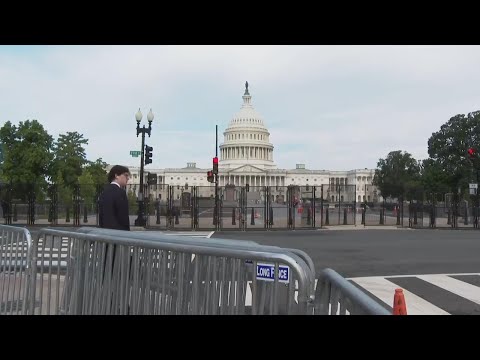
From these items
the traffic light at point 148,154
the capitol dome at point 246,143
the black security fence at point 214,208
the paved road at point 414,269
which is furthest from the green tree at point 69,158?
the capitol dome at point 246,143

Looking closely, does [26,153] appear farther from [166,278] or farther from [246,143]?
[246,143]

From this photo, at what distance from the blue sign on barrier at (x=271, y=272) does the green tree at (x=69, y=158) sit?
54090 millimetres

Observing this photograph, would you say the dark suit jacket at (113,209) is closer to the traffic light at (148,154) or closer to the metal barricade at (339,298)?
the metal barricade at (339,298)

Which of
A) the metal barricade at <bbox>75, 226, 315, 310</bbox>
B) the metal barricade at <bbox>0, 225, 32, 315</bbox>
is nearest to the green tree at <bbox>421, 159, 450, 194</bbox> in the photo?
the metal barricade at <bbox>0, 225, 32, 315</bbox>

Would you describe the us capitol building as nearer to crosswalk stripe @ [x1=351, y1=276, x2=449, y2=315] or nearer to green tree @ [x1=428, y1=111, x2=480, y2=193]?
green tree @ [x1=428, y1=111, x2=480, y2=193]

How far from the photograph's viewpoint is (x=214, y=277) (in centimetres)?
423

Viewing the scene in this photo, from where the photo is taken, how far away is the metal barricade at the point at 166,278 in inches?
150
